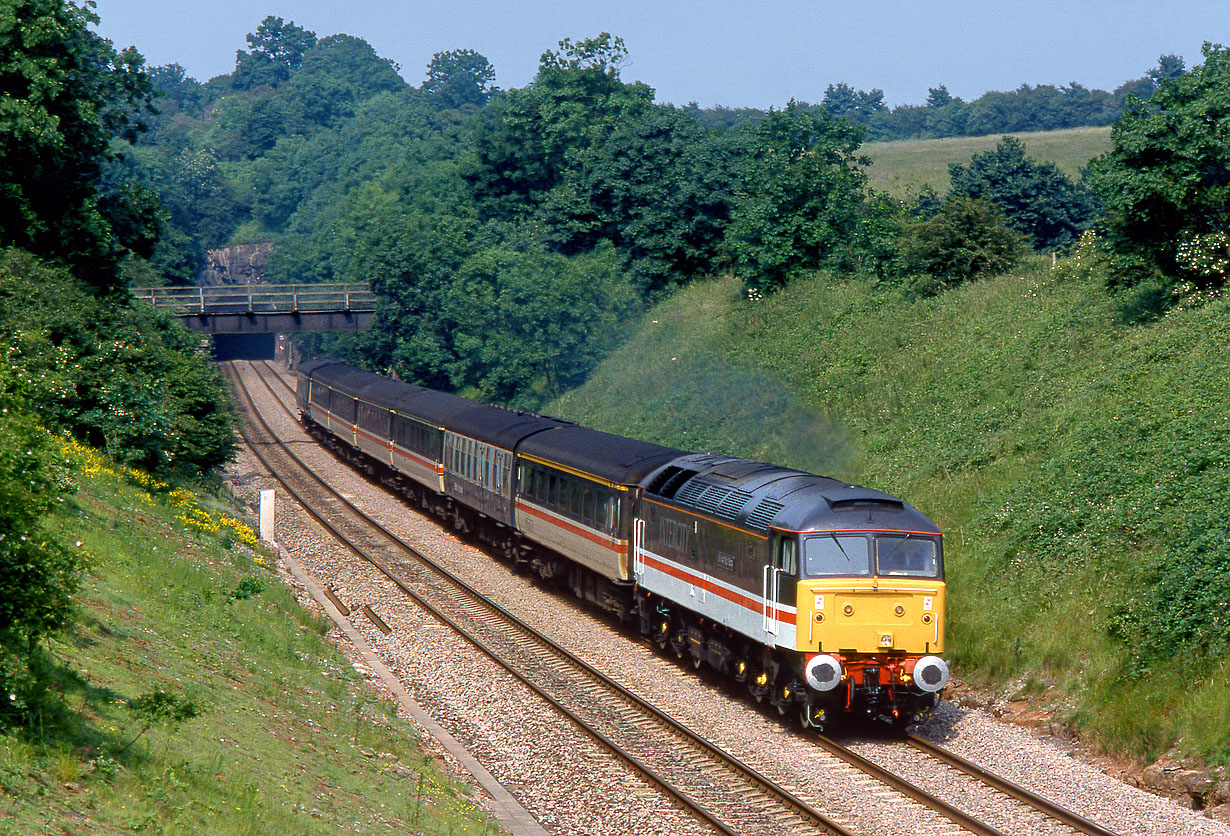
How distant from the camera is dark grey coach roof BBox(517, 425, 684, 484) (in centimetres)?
2350

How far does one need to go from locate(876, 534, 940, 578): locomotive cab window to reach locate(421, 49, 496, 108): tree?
560 feet

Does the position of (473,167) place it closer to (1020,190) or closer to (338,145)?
(1020,190)

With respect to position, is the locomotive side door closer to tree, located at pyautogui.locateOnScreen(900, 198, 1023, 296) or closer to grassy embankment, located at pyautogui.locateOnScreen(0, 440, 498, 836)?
grassy embankment, located at pyautogui.locateOnScreen(0, 440, 498, 836)

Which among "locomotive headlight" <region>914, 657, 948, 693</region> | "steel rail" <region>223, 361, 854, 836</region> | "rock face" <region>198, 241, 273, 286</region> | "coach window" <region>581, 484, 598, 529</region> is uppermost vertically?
"rock face" <region>198, 241, 273, 286</region>

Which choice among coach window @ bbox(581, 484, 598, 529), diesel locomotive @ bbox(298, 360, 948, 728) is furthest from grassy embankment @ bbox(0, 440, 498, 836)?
coach window @ bbox(581, 484, 598, 529)

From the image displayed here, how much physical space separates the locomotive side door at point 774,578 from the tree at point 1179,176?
15.9m

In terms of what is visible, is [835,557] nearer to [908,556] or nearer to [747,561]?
[908,556]

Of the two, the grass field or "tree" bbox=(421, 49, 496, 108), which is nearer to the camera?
the grass field

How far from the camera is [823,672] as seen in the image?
16.4 metres

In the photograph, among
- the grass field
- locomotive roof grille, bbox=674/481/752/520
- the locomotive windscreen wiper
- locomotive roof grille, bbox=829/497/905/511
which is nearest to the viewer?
the locomotive windscreen wiper

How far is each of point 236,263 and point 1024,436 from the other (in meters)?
121

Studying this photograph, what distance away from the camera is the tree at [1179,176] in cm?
2720

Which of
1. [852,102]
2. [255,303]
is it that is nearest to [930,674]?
[255,303]

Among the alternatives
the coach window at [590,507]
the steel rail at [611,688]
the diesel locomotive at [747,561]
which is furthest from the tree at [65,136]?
the coach window at [590,507]
